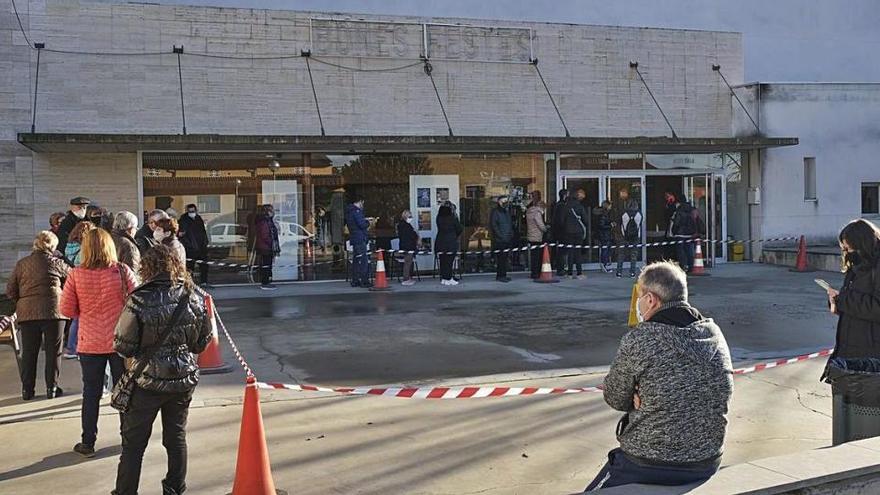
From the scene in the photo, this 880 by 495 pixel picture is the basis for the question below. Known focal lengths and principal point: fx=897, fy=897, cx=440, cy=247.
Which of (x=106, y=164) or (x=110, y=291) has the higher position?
(x=106, y=164)

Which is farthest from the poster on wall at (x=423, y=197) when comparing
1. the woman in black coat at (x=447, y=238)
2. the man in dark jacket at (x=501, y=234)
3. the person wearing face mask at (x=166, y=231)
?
the person wearing face mask at (x=166, y=231)

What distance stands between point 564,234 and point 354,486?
1409cm

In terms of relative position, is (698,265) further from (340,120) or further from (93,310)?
(93,310)

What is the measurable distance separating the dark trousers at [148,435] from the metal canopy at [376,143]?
11.9 meters

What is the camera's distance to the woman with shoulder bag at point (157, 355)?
514cm

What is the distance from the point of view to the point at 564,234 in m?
19.4

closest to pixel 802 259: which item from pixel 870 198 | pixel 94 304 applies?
pixel 870 198

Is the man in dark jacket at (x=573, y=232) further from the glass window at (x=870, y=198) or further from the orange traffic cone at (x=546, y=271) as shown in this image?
the glass window at (x=870, y=198)

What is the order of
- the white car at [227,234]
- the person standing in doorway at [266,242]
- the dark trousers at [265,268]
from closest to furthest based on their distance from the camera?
1. the person standing in doorway at [266,242]
2. the dark trousers at [265,268]
3. the white car at [227,234]

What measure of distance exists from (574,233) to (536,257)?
3.17ft

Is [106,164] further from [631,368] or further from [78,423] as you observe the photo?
[631,368]

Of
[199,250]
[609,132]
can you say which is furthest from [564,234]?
[199,250]

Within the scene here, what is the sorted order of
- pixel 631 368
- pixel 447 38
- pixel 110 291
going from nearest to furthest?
pixel 631 368, pixel 110 291, pixel 447 38

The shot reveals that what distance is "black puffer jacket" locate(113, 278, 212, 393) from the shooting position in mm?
5133
